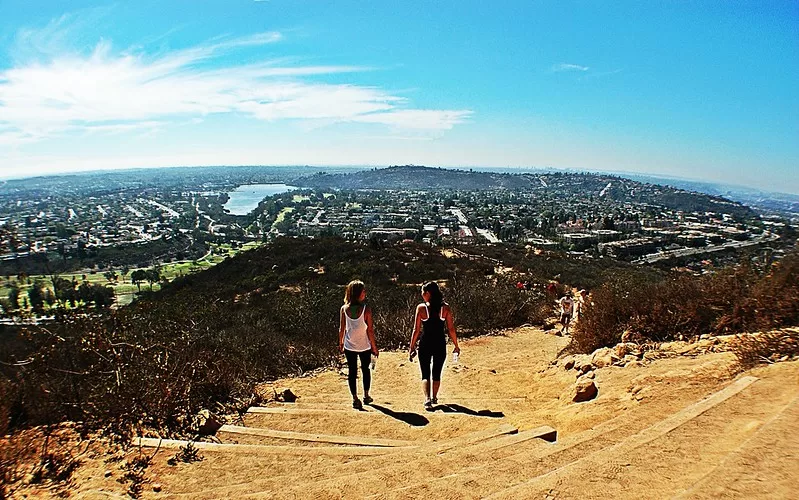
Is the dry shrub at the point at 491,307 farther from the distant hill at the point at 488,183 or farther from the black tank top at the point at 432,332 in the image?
the distant hill at the point at 488,183

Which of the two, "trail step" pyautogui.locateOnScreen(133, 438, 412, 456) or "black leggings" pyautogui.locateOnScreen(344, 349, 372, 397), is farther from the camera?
"black leggings" pyautogui.locateOnScreen(344, 349, 372, 397)

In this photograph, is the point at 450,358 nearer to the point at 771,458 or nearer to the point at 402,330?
the point at 402,330

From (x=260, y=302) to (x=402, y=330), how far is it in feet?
27.5

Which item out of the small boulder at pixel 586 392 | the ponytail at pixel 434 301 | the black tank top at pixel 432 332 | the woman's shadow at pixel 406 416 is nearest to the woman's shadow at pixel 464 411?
the woman's shadow at pixel 406 416

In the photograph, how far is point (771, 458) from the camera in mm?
2312

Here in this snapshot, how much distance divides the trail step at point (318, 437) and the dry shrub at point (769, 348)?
3262 mm

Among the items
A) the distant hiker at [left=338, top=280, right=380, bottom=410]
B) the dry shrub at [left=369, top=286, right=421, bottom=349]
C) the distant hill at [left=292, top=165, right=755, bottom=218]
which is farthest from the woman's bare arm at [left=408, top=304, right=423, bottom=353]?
the distant hill at [left=292, top=165, right=755, bottom=218]

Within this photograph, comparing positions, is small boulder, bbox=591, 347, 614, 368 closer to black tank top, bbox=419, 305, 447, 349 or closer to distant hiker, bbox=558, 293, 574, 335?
black tank top, bbox=419, 305, 447, 349

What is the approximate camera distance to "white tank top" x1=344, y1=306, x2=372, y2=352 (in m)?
5.06

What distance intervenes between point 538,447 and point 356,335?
2547 millimetres

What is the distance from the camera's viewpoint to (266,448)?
3.70 metres

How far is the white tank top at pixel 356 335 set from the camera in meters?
5.06

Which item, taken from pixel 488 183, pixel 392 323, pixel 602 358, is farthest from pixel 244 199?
pixel 602 358

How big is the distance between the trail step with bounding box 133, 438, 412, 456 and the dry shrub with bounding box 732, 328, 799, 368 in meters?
3.43
